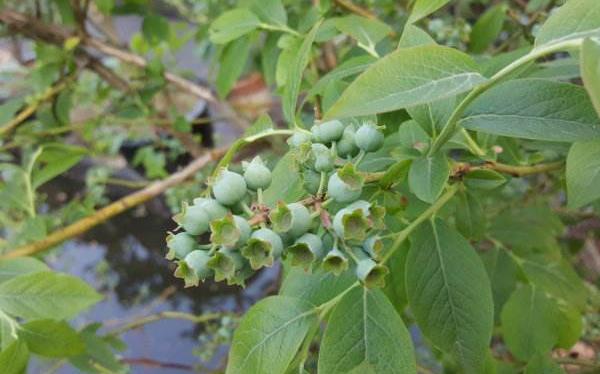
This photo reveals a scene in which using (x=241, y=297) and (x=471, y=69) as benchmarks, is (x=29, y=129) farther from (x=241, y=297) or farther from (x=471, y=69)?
(x=471, y=69)

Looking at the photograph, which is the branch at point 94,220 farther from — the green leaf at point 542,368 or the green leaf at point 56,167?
the green leaf at point 542,368

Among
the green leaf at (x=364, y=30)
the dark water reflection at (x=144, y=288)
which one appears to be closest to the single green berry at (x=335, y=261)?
the green leaf at (x=364, y=30)

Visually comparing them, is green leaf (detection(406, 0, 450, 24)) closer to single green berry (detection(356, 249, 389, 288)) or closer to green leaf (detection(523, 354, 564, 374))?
single green berry (detection(356, 249, 389, 288))

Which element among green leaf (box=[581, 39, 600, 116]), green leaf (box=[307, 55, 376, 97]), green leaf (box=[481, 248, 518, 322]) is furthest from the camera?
green leaf (box=[481, 248, 518, 322])

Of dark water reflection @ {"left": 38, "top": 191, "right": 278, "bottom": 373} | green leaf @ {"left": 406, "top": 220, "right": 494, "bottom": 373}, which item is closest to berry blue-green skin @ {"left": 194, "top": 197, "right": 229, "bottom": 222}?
green leaf @ {"left": 406, "top": 220, "right": 494, "bottom": 373}

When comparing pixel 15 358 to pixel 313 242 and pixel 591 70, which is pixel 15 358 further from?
pixel 591 70
